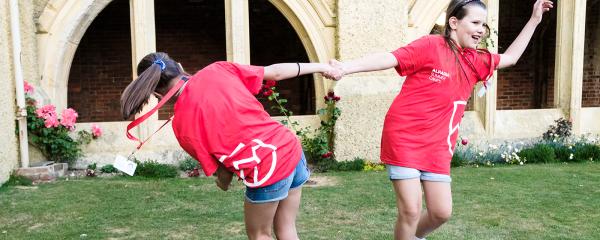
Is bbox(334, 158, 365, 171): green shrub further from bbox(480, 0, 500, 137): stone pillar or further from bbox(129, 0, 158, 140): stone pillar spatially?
bbox(129, 0, 158, 140): stone pillar

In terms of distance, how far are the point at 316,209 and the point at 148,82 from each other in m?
2.62

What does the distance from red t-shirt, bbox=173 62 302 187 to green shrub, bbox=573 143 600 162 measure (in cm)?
599

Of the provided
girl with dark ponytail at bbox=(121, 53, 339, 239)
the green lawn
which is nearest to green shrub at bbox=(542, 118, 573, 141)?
the green lawn

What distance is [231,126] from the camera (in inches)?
80.2

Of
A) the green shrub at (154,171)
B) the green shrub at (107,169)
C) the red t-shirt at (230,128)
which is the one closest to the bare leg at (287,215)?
the red t-shirt at (230,128)

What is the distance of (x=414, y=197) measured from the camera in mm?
2680

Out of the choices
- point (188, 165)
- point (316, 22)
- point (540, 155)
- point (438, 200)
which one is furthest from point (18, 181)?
point (540, 155)

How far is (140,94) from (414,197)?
59.1 inches

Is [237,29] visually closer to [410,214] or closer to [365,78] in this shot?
[365,78]

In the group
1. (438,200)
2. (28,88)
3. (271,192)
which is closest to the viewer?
(271,192)

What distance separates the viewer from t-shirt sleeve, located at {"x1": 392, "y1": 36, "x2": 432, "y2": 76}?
2.64 meters

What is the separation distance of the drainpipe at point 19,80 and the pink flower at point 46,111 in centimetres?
18

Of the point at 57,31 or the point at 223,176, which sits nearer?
the point at 223,176

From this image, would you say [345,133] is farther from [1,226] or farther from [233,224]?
[1,226]
